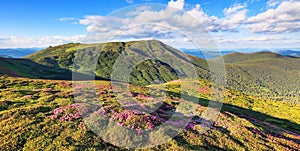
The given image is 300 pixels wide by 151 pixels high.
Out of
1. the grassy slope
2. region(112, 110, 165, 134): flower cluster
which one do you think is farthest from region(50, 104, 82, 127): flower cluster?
region(112, 110, 165, 134): flower cluster

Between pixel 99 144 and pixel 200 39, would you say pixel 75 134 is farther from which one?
pixel 200 39

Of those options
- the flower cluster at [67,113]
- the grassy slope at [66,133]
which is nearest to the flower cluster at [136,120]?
the grassy slope at [66,133]

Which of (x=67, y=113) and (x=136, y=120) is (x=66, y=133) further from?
(x=136, y=120)

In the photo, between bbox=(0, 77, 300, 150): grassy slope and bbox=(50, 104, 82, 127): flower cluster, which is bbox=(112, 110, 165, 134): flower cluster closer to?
bbox=(0, 77, 300, 150): grassy slope

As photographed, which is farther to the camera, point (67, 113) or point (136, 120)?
point (67, 113)

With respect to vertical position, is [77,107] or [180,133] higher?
[77,107]

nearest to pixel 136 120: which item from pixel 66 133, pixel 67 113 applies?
pixel 66 133

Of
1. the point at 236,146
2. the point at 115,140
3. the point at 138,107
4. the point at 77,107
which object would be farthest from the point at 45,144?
the point at 236,146

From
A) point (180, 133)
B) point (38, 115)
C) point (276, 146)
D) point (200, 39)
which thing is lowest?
point (276, 146)

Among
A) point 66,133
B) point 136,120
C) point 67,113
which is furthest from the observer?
point 67,113

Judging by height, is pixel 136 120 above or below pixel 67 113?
below

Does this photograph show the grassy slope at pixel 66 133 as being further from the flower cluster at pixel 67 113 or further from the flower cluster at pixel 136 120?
the flower cluster at pixel 136 120
